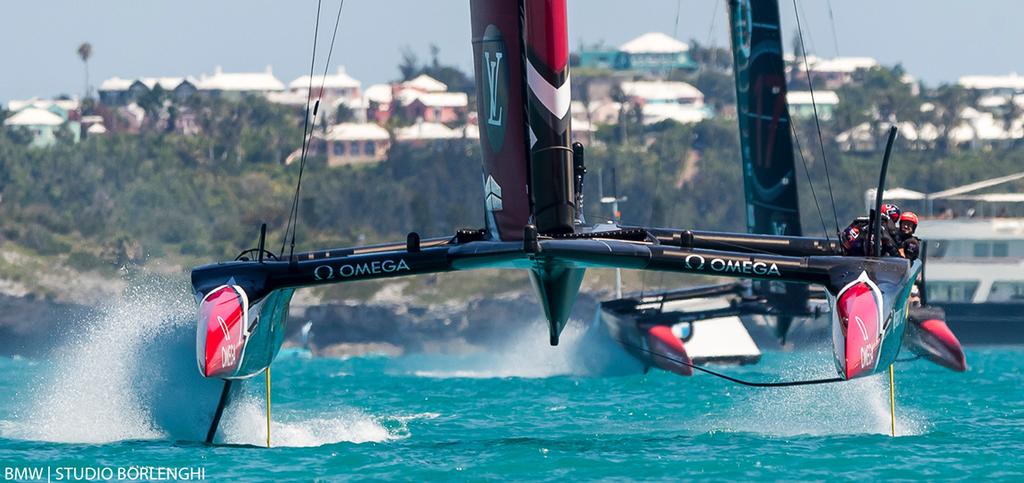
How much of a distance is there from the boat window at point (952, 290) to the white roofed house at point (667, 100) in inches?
998

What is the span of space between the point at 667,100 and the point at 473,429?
191 ft

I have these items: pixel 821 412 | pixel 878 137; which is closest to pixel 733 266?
pixel 821 412

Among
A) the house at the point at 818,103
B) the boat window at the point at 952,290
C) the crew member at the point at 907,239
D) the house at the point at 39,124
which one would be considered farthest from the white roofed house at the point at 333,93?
the crew member at the point at 907,239

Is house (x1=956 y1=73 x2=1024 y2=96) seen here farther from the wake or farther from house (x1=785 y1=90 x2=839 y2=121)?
the wake

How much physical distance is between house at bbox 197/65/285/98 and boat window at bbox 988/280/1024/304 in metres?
46.1

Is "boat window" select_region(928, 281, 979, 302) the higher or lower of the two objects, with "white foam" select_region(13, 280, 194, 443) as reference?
lower

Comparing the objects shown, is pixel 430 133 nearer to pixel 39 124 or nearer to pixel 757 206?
pixel 39 124

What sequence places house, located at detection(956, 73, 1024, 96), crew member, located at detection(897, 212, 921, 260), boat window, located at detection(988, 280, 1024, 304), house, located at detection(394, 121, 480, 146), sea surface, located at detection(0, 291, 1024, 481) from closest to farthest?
sea surface, located at detection(0, 291, 1024, 481) → crew member, located at detection(897, 212, 921, 260) → boat window, located at detection(988, 280, 1024, 304) → house, located at detection(394, 121, 480, 146) → house, located at detection(956, 73, 1024, 96)

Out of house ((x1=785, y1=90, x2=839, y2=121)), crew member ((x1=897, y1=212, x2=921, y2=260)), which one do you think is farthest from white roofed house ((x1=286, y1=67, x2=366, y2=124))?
crew member ((x1=897, y1=212, x2=921, y2=260))

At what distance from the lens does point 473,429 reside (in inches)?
614

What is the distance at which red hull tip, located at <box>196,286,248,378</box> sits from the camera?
42.3 ft

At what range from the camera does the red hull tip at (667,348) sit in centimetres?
2164

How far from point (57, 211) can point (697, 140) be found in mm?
22122

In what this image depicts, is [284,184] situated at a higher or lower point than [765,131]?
lower
